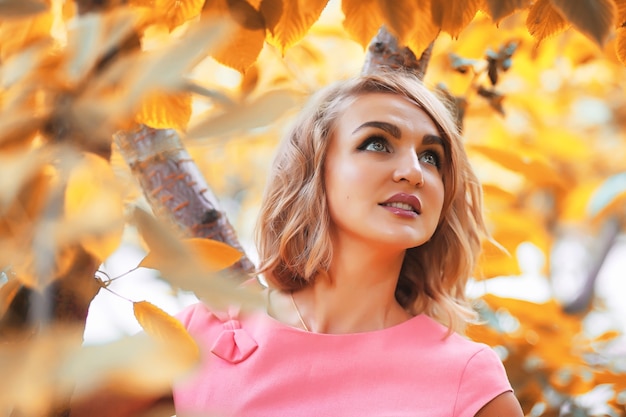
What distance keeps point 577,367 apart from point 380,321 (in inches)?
21.4

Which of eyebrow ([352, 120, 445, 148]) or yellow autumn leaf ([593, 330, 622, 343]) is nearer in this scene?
eyebrow ([352, 120, 445, 148])

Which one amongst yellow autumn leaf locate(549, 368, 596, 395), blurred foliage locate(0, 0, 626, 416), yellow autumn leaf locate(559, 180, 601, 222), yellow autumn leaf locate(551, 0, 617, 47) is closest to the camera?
blurred foliage locate(0, 0, 626, 416)

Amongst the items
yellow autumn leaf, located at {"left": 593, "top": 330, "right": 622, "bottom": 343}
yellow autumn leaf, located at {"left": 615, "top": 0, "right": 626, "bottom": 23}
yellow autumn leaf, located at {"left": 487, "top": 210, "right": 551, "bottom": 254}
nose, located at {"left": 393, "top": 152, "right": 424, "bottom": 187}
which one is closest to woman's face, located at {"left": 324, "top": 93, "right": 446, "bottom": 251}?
nose, located at {"left": 393, "top": 152, "right": 424, "bottom": 187}

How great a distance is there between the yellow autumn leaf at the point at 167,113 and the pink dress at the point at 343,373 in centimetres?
53

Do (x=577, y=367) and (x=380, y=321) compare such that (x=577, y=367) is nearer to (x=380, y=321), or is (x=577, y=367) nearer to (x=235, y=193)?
(x=380, y=321)

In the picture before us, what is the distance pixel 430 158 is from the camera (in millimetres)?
1396

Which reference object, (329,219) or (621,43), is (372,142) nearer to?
(329,219)

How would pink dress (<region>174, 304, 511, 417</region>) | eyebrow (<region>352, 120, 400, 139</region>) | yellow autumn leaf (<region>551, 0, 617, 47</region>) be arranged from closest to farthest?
yellow autumn leaf (<region>551, 0, 617, 47</region>) < pink dress (<region>174, 304, 511, 417</region>) < eyebrow (<region>352, 120, 400, 139</region>)

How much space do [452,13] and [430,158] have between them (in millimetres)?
535

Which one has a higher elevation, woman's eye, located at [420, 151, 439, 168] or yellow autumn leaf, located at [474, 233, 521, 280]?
woman's eye, located at [420, 151, 439, 168]

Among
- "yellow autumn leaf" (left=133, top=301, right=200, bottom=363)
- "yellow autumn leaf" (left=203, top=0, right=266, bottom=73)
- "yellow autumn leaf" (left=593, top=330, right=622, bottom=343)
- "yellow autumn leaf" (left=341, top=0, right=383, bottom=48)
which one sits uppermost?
"yellow autumn leaf" (left=341, top=0, right=383, bottom=48)

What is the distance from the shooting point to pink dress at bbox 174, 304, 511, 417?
4.05 feet

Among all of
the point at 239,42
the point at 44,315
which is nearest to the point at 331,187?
the point at 239,42

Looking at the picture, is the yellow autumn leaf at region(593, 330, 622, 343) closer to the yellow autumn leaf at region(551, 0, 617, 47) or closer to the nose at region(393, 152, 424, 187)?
the nose at region(393, 152, 424, 187)
